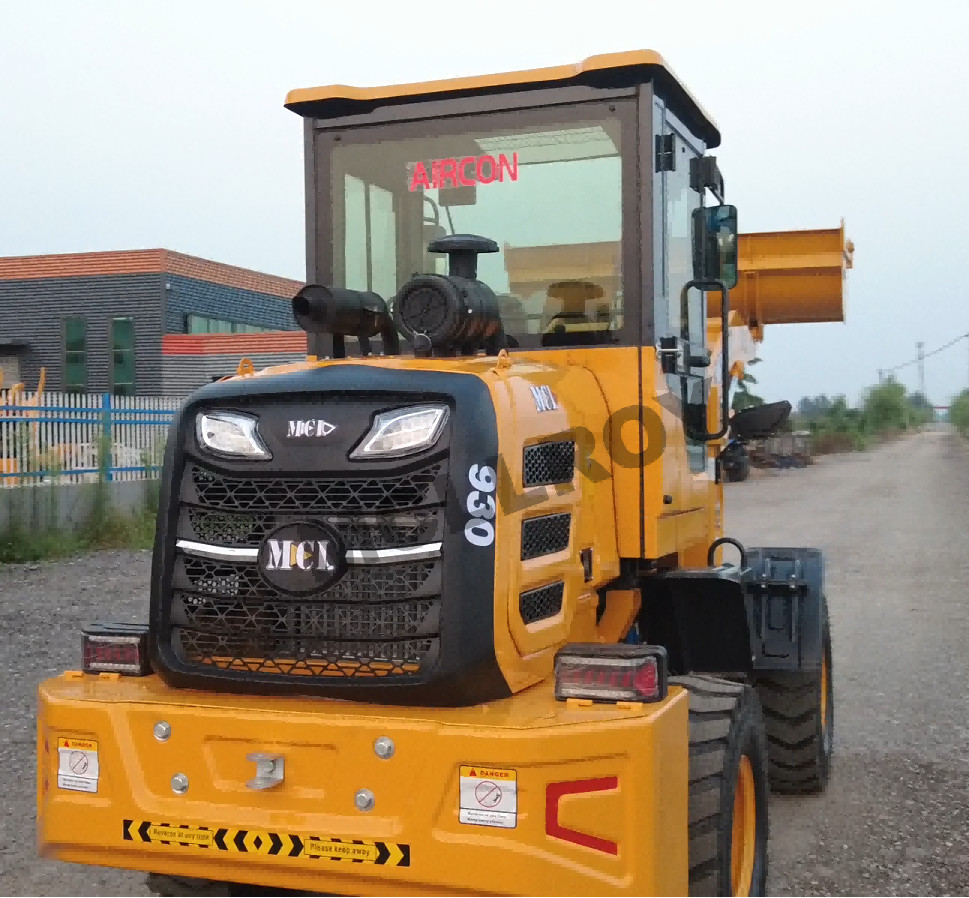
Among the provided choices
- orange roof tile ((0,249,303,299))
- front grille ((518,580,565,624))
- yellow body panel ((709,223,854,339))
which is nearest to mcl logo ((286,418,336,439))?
front grille ((518,580,565,624))

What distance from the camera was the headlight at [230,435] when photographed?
3.46 m

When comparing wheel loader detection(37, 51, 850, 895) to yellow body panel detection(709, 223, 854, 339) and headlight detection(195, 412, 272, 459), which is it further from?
yellow body panel detection(709, 223, 854, 339)

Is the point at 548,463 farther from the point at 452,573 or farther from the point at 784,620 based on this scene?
the point at 784,620

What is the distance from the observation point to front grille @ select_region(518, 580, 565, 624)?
346 cm

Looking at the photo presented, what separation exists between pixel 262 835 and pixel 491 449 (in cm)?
123

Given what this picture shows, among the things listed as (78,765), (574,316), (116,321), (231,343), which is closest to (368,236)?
(574,316)

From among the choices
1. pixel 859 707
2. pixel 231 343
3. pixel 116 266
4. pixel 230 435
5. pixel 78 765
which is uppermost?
pixel 116 266

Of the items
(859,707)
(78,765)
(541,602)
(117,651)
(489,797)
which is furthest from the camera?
(859,707)

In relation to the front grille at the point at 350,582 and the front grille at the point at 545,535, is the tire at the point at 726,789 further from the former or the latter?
the front grille at the point at 350,582

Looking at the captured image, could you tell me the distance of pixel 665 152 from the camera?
439 centimetres

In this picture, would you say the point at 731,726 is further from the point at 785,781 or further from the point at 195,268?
the point at 195,268

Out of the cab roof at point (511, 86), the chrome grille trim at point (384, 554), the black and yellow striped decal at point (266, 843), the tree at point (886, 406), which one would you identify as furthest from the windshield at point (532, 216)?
the tree at point (886, 406)

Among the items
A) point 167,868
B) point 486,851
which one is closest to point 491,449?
point 486,851

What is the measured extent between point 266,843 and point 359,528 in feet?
2.92
